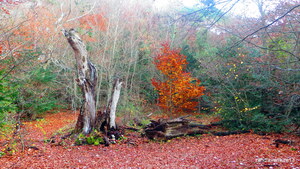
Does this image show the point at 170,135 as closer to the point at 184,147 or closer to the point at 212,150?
the point at 184,147

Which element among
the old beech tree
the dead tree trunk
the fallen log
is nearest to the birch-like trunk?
the old beech tree

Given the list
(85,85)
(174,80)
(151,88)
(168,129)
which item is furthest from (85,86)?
(151,88)

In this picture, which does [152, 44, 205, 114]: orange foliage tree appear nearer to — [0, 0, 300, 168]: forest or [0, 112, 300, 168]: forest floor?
[0, 0, 300, 168]: forest

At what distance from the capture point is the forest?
5.22m

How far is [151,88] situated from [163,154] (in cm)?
1071

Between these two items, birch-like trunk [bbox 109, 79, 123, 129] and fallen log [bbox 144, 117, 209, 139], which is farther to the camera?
birch-like trunk [bbox 109, 79, 123, 129]

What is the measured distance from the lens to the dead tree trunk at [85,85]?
7.84 meters

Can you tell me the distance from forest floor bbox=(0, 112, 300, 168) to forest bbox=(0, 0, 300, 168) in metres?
0.03

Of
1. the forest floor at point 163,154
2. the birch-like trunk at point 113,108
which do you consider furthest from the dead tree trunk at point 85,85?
the forest floor at point 163,154

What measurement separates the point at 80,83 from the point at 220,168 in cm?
552

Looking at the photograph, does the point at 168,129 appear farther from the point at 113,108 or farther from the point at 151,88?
the point at 151,88

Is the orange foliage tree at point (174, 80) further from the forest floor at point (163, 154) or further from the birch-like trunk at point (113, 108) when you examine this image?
the forest floor at point (163, 154)

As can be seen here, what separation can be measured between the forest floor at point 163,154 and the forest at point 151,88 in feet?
0.09

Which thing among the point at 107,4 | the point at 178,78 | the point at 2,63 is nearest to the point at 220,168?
the point at 2,63
